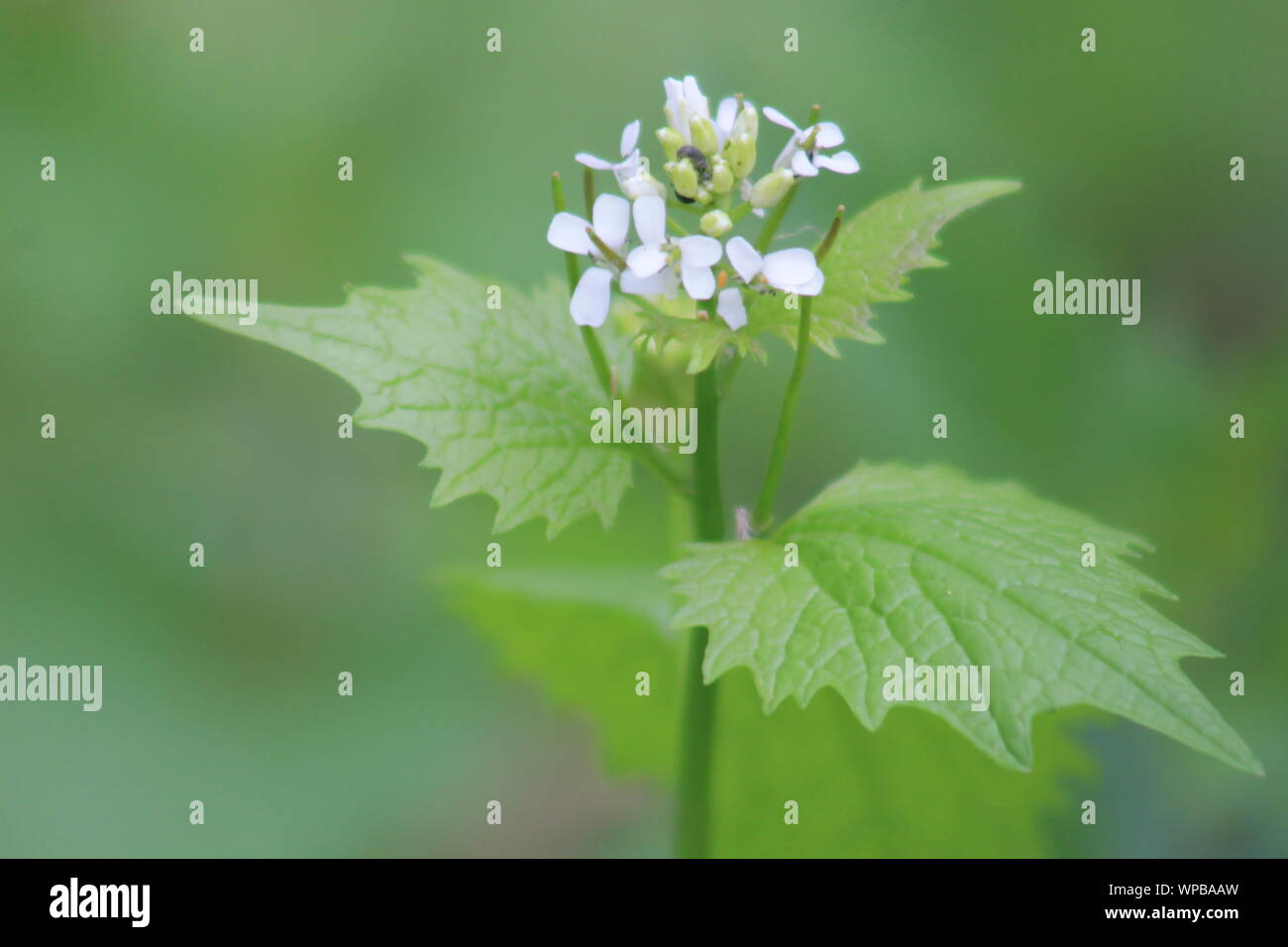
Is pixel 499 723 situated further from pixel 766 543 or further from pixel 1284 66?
pixel 1284 66

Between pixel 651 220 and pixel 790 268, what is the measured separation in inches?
8.3

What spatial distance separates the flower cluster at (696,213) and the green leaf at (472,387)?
29cm

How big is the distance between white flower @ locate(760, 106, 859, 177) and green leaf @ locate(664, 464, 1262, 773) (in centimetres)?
56

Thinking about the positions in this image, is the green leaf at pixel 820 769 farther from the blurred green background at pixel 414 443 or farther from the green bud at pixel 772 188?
the green bud at pixel 772 188

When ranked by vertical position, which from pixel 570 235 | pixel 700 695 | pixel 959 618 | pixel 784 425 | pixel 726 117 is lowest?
pixel 700 695

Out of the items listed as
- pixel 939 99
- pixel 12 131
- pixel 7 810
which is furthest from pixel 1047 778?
pixel 12 131

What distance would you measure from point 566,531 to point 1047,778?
1.46m

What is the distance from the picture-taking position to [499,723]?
3.57 meters

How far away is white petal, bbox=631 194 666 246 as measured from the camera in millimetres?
1625

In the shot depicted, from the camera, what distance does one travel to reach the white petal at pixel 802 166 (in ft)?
5.46

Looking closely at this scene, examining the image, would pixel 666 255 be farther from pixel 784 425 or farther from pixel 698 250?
pixel 784 425

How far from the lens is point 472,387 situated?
6.14 ft

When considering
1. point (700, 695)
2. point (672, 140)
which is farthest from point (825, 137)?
point (700, 695)

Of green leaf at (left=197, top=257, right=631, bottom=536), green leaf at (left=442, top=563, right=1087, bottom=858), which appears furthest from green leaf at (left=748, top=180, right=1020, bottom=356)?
green leaf at (left=442, top=563, right=1087, bottom=858)
